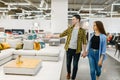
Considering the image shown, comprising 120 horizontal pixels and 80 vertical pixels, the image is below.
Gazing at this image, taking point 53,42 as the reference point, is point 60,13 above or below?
above

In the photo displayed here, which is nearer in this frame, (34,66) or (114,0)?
(34,66)

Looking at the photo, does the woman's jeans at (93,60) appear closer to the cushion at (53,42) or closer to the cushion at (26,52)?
the cushion at (26,52)

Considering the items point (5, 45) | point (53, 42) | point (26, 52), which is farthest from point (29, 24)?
point (26, 52)

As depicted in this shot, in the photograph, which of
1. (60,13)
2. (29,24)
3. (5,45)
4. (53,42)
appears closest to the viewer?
(5,45)

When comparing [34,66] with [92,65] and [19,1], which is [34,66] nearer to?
[92,65]

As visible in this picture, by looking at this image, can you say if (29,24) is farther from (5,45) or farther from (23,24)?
(5,45)

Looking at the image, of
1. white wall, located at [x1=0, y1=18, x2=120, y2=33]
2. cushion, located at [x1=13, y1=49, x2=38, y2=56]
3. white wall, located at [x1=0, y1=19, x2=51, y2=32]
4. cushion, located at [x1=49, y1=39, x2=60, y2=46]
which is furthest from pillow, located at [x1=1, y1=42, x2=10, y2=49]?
white wall, located at [x1=0, y1=18, x2=120, y2=33]

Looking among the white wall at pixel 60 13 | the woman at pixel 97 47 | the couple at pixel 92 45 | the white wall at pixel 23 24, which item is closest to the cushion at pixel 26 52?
the couple at pixel 92 45

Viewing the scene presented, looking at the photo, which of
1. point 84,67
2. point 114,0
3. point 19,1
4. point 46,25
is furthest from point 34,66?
→ point 19,1

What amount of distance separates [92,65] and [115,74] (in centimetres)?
181

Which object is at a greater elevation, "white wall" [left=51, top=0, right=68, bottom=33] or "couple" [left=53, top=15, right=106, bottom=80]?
"white wall" [left=51, top=0, right=68, bottom=33]

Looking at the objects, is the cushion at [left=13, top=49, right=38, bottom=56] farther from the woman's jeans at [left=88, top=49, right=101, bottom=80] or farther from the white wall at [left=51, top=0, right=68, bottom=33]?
the white wall at [left=51, top=0, right=68, bottom=33]

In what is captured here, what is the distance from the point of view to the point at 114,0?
15969 millimetres

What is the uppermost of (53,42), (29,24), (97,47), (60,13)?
(60,13)
